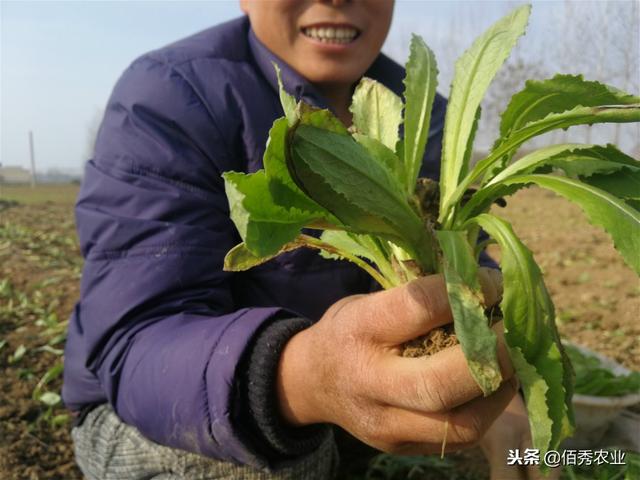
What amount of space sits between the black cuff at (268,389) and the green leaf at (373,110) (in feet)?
1.44

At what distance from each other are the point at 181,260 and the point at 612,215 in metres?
1.01

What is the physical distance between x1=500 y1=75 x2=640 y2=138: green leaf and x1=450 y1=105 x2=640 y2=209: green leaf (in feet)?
0.15

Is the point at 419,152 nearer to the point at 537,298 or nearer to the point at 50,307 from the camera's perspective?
the point at 537,298

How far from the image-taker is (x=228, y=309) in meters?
1.69

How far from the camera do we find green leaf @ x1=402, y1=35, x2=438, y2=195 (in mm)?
1200

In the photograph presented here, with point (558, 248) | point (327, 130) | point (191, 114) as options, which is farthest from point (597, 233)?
point (327, 130)

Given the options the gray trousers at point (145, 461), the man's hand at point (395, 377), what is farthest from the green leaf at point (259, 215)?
the gray trousers at point (145, 461)

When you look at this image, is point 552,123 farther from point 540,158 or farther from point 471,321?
point 471,321

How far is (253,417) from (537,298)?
2.22ft

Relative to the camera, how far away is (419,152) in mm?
1205

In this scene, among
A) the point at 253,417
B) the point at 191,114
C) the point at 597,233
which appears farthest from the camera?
the point at 597,233

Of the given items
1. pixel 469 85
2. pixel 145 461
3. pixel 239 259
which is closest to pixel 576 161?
pixel 469 85

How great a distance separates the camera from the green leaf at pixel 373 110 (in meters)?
1.23

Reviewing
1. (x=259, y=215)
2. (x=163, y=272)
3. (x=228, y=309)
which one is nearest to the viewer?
(x=259, y=215)
